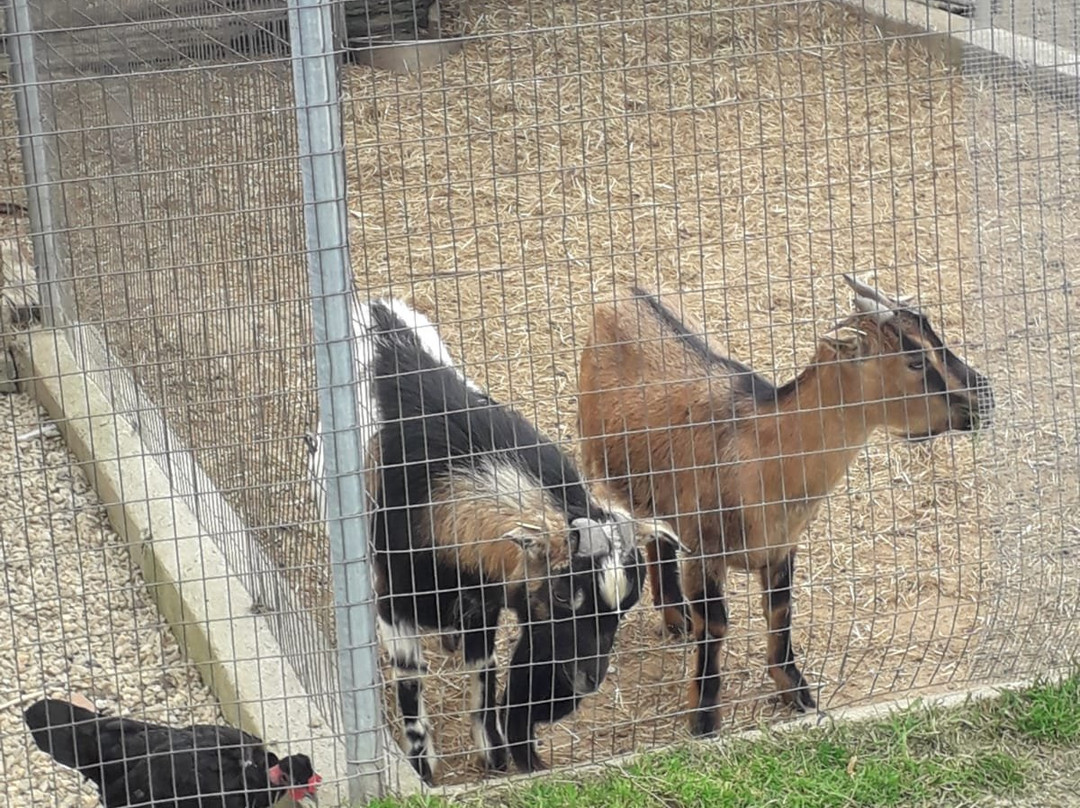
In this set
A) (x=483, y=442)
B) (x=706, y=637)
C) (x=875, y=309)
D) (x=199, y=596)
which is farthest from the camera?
(x=199, y=596)

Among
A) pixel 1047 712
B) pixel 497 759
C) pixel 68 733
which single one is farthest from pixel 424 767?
pixel 1047 712

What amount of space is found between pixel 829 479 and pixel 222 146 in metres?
2.23

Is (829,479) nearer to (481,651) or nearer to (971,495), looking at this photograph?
(481,651)

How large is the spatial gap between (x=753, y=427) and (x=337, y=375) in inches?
65.1

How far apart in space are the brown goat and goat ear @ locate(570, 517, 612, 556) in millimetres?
192

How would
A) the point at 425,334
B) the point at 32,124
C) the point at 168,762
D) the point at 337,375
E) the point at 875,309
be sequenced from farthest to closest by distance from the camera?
the point at 32,124, the point at 425,334, the point at 875,309, the point at 168,762, the point at 337,375

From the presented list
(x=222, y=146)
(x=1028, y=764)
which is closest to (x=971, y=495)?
(x=1028, y=764)

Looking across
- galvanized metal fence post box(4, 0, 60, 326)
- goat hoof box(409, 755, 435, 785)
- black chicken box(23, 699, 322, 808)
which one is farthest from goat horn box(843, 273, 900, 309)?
galvanized metal fence post box(4, 0, 60, 326)

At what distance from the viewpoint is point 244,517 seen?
18.4ft

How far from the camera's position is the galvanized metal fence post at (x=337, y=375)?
13.3 feet

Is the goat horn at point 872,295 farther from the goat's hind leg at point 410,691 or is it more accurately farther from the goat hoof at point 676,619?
the goat's hind leg at point 410,691

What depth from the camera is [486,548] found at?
5.07 m

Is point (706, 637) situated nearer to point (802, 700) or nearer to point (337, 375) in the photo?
point (802, 700)

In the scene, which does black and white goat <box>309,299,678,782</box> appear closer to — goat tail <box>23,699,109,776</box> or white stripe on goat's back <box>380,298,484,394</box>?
white stripe on goat's back <box>380,298,484,394</box>
